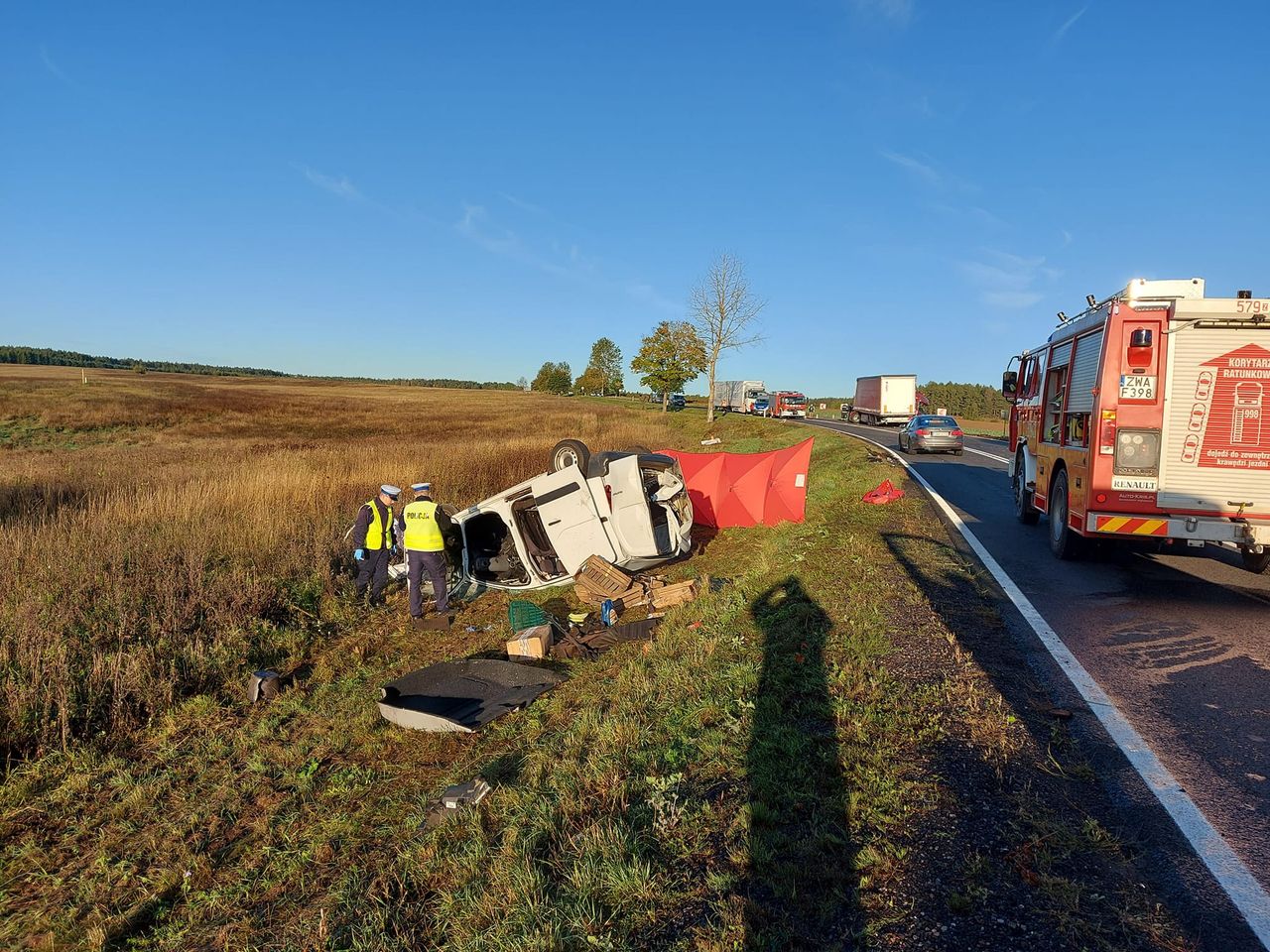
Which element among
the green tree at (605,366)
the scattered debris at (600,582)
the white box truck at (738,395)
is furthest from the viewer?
the green tree at (605,366)

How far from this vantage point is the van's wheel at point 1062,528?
816 centimetres

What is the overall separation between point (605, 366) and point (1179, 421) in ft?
288

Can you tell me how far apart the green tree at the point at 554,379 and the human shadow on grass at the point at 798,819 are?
110 m

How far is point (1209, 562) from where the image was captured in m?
7.96

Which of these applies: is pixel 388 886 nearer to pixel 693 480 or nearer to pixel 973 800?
pixel 973 800

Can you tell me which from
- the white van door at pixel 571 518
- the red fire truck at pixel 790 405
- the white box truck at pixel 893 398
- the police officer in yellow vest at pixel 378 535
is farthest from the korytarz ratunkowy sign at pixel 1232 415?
the red fire truck at pixel 790 405

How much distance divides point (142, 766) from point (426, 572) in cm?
389

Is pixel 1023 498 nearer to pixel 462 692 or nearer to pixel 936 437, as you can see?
pixel 462 692

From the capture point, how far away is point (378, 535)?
917 centimetres

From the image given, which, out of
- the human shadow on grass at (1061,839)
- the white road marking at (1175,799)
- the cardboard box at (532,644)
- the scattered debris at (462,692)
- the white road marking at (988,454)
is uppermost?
the white road marking at (988,454)

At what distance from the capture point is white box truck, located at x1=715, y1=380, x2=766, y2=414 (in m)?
61.5

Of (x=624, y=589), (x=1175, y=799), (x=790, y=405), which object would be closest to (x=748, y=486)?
(x=624, y=589)

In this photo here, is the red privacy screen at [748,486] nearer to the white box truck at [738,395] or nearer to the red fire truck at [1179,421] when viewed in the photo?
the red fire truck at [1179,421]

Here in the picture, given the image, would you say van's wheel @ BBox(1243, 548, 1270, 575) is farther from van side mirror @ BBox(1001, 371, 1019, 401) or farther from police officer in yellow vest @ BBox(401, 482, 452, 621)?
police officer in yellow vest @ BBox(401, 482, 452, 621)
